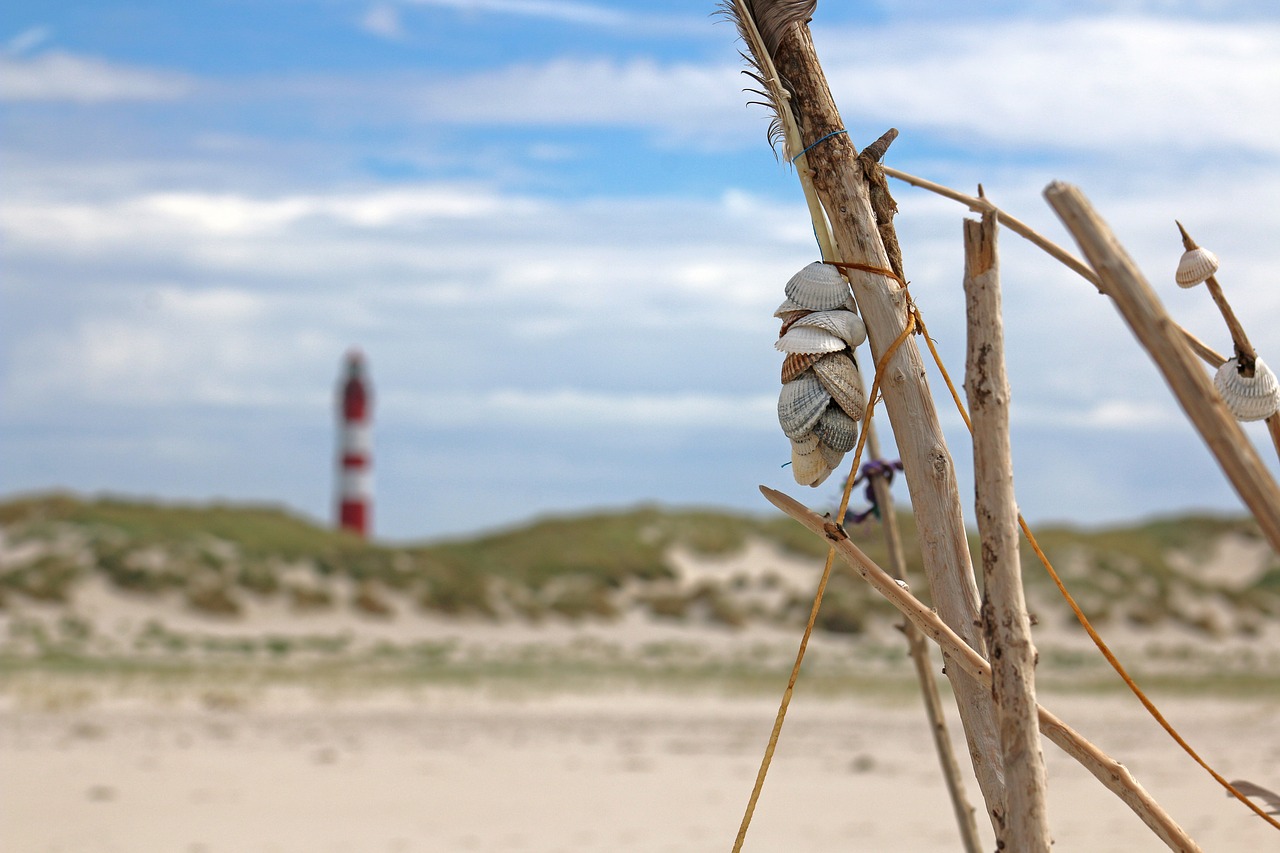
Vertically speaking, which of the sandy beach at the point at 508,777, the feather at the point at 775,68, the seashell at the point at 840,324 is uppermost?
the feather at the point at 775,68

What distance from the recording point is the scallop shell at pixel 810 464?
2207 millimetres

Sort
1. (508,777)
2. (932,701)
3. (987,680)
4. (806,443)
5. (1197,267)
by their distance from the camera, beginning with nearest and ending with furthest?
(987,680) → (1197,267) → (806,443) → (932,701) → (508,777)

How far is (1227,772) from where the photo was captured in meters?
9.98

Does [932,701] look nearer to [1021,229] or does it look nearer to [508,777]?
[1021,229]

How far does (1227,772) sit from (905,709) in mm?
4733

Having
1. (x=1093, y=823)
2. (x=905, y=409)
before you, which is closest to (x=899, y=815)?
(x=1093, y=823)

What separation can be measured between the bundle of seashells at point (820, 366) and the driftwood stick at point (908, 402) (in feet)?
0.14

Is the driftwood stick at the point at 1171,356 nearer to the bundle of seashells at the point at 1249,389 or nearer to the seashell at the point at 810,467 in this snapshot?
the bundle of seashells at the point at 1249,389

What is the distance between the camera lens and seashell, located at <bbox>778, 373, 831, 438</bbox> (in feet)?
7.07

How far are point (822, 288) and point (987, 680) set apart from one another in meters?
0.69

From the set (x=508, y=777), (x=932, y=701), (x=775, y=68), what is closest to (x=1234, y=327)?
(x=775, y=68)

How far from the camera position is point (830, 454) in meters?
2.21

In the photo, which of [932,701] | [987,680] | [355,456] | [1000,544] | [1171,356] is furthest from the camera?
[355,456]

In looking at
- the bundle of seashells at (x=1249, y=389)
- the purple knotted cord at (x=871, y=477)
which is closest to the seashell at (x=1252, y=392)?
the bundle of seashells at (x=1249, y=389)
